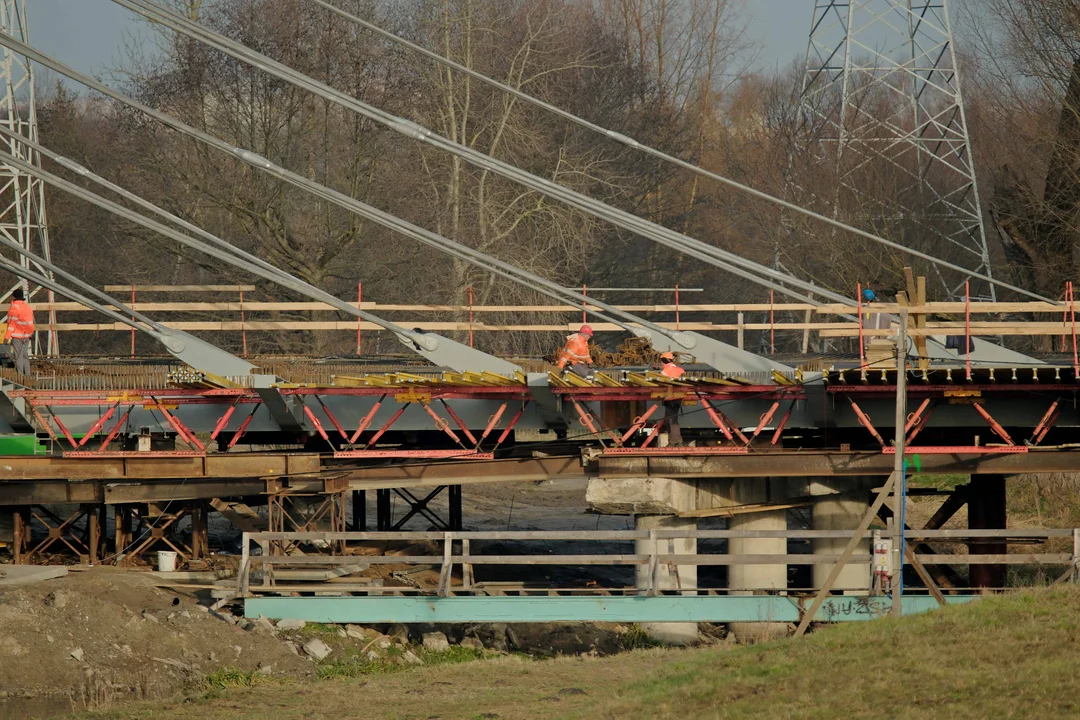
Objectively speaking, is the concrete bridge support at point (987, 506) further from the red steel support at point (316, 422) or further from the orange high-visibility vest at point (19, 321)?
the orange high-visibility vest at point (19, 321)

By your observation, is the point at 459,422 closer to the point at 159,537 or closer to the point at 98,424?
the point at 159,537

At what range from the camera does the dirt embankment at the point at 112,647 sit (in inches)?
650

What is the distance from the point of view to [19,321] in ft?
Answer: 80.7

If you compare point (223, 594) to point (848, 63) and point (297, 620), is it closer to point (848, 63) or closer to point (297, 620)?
point (297, 620)

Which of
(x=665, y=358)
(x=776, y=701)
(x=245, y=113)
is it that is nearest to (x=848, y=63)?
(x=245, y=113)

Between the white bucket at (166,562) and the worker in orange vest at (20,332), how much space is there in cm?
443

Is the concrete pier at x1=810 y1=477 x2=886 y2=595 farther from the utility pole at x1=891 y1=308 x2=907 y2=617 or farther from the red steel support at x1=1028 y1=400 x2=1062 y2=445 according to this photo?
the utility pole at x1=891 y1=308 x2=907 y2=617

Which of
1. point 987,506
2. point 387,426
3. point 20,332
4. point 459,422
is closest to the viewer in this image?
point 387,426

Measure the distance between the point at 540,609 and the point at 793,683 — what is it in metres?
6.64

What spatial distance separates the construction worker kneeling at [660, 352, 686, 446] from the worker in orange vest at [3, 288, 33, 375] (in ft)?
36.0

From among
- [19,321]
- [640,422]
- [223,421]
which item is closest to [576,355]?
[640,422]

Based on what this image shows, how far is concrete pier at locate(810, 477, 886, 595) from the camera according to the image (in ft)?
77.5

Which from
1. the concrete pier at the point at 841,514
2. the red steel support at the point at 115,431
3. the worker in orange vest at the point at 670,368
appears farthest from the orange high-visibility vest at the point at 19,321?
the concrete pier at the point at 841,514

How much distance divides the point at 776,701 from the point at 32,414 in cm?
1605
